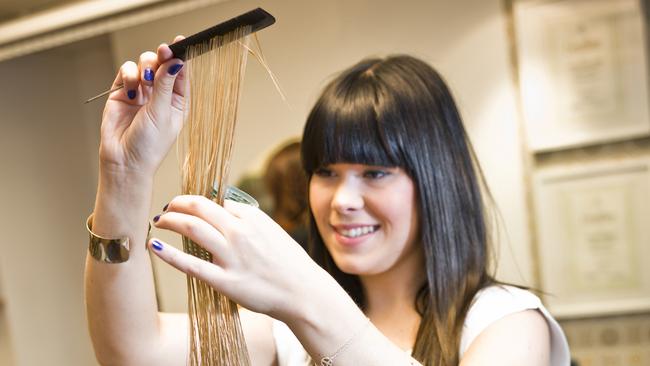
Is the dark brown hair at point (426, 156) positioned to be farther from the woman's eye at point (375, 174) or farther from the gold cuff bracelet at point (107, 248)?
the gold cuff bracelet at point (107, 248)

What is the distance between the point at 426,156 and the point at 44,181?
182cm

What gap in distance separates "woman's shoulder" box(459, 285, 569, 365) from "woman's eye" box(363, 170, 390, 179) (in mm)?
201

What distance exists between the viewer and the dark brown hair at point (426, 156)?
912 millimetres

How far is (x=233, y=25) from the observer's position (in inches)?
23.8

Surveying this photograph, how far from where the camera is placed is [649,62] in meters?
1.91

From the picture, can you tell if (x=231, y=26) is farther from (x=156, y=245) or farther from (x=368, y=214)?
(x=368, y=214)

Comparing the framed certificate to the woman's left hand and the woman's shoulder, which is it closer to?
the woman's shoulder

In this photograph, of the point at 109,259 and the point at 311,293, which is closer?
the point at 311,293

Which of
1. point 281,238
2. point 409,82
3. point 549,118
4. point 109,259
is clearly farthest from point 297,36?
point 281,238

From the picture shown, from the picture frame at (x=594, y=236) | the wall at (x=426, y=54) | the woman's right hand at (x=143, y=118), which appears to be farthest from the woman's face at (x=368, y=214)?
the picture frame at (x=594, y=236)

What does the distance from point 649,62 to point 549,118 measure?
11.5 inches

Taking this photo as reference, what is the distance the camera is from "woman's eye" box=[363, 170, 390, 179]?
922 mm

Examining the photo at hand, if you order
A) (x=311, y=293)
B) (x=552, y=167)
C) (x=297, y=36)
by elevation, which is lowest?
(x=552, y=167)

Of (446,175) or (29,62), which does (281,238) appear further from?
(29,62)
